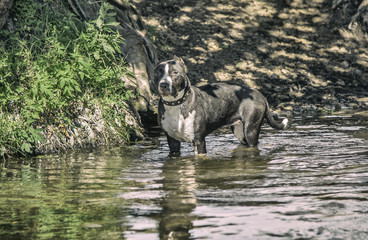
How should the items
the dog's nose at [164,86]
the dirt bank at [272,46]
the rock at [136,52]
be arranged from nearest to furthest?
the dog's nose at [164,86]
the rock at [136,52]
the dirt bank at [272,46]

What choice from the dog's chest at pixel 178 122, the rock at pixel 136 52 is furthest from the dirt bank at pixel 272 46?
the dog's chest at pixel 178 122

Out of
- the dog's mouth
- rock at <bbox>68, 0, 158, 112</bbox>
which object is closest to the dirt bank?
rock at <bbox>68, 0, 158, 112</bbox>

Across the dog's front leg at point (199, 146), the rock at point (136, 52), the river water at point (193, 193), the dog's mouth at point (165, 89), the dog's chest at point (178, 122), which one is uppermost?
the rock at point (136, 52)

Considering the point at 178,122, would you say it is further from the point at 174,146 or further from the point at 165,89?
the point at 165,89

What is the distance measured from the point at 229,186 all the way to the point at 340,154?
2534mm

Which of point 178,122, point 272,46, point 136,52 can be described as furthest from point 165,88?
point 272,46

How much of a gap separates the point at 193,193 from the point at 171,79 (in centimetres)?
269

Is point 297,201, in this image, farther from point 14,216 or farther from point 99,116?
point 99,116

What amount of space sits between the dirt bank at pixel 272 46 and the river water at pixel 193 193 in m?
5.96

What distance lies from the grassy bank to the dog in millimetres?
1144

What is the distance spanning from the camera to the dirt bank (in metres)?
15.3

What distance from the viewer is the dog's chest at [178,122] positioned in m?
8.52

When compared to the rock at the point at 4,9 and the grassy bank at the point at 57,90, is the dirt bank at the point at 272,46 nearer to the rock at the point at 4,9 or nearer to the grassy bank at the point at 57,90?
the grassy bank at the point at 57,90

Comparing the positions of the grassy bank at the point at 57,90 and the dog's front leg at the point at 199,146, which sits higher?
the grassy bank at the point at 57,90
